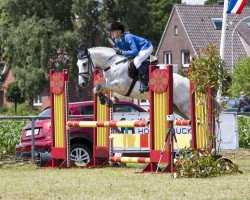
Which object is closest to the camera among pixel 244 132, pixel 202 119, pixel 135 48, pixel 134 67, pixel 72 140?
pixel 202 119

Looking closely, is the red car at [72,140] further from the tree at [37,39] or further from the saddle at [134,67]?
the tree at [37,39]

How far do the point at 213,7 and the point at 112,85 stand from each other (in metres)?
64.9

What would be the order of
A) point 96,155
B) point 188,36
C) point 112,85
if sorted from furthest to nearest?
point 188,36 → point 96,155 → point 112,85

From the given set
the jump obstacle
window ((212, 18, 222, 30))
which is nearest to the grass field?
the jump obstacle

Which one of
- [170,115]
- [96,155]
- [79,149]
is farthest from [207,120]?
[79,149]

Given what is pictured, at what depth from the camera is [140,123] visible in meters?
16.3

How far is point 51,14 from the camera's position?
7106 cm

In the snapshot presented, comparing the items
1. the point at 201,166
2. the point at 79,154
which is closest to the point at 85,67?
the point at 79,154

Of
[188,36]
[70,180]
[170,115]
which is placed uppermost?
[188,36]

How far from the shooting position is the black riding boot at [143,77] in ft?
55.5

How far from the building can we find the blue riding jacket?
58.5 meters

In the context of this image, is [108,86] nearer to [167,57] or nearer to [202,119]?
[202,119]

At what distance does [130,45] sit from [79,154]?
380 centimetres

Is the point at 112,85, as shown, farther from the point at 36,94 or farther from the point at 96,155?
the point at 36,94
